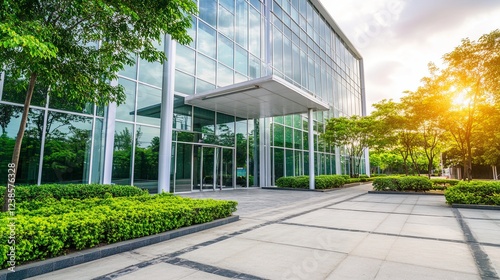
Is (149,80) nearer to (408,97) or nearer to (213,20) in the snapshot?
(213,20)

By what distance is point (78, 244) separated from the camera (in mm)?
4332

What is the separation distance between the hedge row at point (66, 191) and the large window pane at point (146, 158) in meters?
2.16

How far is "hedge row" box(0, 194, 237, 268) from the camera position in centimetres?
378

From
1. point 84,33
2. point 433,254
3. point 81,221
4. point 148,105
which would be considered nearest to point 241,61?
point 148,105

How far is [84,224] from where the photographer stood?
4438mm

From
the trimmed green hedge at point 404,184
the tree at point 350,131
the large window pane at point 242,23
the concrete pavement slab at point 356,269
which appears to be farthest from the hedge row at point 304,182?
the concrete pavement slab at point 356,269

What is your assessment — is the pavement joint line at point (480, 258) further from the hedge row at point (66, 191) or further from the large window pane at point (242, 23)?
the large window pane at point (242, 23)

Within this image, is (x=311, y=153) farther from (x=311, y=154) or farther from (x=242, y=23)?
(x=242, y=23)

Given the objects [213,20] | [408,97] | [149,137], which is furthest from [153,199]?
[408,97]

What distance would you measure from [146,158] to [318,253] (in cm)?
993

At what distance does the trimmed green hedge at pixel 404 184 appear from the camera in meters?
15.7

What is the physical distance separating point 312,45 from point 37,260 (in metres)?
28.5

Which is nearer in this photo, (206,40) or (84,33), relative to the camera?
(84,33)

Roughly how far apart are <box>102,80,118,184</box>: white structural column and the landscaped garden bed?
2.72 meters
